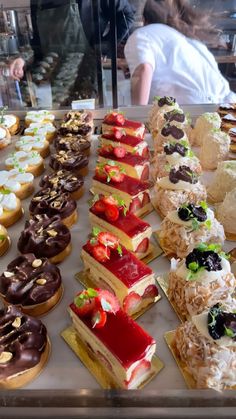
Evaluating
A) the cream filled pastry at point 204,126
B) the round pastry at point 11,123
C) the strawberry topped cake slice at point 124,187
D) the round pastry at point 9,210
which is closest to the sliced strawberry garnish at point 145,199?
the strawberry topped cake slice at point 124,187

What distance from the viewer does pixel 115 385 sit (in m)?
1.68

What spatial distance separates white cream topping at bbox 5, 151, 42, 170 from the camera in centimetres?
323

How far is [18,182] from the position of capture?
9.82ft

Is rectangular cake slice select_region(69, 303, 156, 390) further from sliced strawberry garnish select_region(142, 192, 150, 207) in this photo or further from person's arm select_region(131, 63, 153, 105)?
person's arm select_region(131, 63, 153, 105)

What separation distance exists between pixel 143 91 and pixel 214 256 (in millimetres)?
2613

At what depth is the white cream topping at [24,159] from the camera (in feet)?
10.6

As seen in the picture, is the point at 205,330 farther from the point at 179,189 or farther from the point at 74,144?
the point at 74,144

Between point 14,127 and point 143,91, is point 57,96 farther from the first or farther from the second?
point 143,91

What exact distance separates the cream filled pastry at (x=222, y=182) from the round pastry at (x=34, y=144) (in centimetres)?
152

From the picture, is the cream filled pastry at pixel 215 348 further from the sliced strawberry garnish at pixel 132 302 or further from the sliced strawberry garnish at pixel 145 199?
the sliced strawberry garnish at pixel 145 199

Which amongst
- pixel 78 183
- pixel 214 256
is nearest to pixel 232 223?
pixel 214 256

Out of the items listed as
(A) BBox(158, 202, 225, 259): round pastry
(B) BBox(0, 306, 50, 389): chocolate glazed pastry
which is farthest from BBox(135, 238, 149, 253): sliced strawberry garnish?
(B) BBox(0, 306, 50, 389): chocolate glazed pastry

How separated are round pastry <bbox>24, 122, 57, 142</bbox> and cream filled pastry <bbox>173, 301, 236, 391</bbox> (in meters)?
2.59

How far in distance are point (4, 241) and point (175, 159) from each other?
131cm
